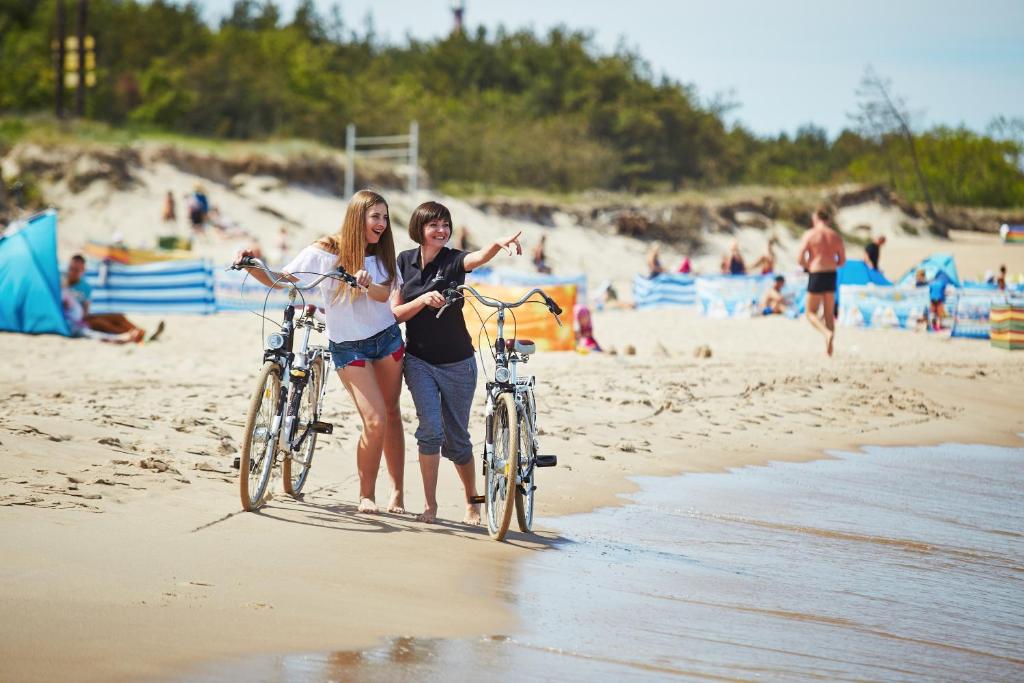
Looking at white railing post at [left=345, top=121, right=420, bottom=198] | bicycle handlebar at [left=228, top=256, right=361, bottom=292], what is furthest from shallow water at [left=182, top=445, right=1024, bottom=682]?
white railing post at [left=345, top=121, right=420, bottom=198]

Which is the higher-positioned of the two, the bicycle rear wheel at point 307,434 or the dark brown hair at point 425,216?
the dark brown hair at point 425,216

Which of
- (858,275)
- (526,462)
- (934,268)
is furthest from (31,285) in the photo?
(934,268)

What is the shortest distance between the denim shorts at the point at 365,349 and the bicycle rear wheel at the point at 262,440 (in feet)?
1.06

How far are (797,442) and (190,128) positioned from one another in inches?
1599

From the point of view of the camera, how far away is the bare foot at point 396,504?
20.7ft

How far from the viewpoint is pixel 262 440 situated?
19.4ft

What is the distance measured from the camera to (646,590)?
5.05 m

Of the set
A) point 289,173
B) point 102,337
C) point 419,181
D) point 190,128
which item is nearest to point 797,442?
point 102,337

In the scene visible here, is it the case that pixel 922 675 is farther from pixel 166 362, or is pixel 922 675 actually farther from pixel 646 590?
pixel 166 362

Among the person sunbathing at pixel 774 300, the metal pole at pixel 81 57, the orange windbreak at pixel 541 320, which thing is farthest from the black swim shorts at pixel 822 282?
the metal pole at pixel 81 57

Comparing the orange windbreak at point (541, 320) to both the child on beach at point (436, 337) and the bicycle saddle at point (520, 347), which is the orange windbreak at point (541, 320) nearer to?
the child on beach at point (436, 337)

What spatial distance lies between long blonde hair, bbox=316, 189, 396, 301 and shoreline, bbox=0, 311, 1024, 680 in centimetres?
128

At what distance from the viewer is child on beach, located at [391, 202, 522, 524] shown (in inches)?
236

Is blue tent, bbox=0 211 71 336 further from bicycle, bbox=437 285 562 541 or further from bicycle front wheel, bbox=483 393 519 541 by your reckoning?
bicycle front wheel, bbox=483 393 519 541
